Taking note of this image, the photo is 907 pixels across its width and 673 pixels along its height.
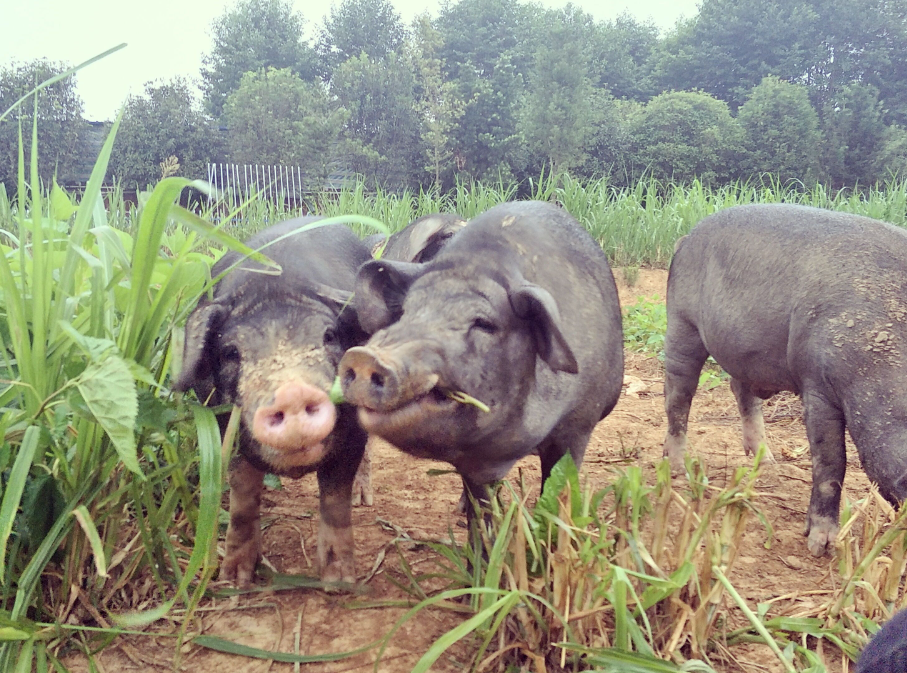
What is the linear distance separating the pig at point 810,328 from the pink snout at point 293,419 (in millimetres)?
1908

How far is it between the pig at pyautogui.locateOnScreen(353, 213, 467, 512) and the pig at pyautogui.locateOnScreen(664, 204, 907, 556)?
4.31ft

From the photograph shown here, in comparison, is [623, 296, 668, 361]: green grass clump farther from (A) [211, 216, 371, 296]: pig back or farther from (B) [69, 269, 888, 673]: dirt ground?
(A) [211, 216, 371, 296]: pig back

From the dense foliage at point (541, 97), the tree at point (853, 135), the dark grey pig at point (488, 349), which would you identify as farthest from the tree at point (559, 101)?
the dark grey pig at point (488, 349)

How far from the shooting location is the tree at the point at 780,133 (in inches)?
421

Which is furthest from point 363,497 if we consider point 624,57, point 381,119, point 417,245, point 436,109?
point 624,57

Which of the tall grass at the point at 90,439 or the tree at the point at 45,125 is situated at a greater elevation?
the tree at the point at 45,125

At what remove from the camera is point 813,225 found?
3141 millimetres

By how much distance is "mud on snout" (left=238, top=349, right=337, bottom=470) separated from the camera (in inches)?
65.6

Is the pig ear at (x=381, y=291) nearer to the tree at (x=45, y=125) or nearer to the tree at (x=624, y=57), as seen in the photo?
the tree at (x=45, y=125)

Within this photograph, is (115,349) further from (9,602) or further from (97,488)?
(9,602)

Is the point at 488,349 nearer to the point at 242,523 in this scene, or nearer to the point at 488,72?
the point at 242,523

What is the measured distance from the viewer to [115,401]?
144 cm

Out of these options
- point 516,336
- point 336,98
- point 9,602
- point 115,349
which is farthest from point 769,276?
point 336,98

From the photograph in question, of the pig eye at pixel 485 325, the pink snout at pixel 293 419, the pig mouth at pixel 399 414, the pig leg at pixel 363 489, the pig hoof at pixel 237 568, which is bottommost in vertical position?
the pig leg at pixel 363 489
